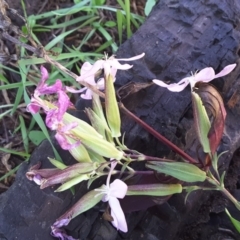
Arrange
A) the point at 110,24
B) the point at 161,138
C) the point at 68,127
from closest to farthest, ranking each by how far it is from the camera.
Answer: the point at 68,127 → the point at 161,138 → the point at 110,24

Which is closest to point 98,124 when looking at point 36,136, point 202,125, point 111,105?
point 111,105

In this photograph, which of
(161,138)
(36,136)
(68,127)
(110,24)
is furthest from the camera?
(110,24)

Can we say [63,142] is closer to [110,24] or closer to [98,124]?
[98,124]

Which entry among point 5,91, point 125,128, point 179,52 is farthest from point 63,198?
point 5,91

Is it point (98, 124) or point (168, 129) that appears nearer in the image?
point (98, 124)

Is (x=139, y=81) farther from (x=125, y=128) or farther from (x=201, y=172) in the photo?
(x=201, y=172)

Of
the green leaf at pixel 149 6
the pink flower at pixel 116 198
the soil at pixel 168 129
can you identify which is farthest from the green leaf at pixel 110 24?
the pink flower at pixel 116 198
